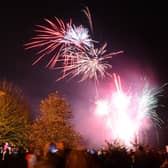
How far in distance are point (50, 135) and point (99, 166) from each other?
35.6m

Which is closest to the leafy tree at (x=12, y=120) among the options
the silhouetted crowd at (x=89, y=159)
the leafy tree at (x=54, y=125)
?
the leafy tree at (x=54, y=125)

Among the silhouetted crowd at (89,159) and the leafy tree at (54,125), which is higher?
the leafy tree at (54,125)

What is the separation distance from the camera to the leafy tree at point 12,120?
49.6 meters

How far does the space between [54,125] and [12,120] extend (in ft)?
27.1

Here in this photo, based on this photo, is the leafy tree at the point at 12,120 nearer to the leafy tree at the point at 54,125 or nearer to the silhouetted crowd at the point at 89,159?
the leafy tree at the point at 54,125

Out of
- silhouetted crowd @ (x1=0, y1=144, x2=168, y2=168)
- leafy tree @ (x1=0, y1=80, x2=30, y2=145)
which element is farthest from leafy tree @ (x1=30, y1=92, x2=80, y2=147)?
silhouetted crowd @ (x1=0, y1=144, x2=168, y2=168)

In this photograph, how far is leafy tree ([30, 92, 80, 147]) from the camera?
44344 mm

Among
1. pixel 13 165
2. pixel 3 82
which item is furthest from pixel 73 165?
pixel 3 82

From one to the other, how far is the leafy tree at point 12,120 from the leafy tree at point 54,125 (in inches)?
197

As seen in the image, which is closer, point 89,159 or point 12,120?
point 89,159

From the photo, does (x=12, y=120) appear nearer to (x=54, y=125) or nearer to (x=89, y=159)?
(x=54, y=125)

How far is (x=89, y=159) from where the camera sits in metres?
8.79

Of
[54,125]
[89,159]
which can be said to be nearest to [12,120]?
[54,125]

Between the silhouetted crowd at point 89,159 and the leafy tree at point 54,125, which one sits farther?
the leafy tree at point 54,125
